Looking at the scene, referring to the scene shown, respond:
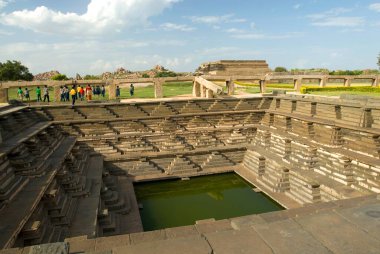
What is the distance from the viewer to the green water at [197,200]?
9.32 meters

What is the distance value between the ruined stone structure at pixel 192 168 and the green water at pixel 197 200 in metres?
0.51

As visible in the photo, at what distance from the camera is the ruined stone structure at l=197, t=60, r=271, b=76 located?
3378 cm

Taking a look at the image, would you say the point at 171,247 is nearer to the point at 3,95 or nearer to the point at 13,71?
the point at 3,95

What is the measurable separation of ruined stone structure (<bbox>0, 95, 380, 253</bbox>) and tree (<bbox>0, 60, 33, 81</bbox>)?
28.1 m

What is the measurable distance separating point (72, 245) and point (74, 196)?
18.8 ft

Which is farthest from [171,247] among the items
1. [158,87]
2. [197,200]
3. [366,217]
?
[158,87]

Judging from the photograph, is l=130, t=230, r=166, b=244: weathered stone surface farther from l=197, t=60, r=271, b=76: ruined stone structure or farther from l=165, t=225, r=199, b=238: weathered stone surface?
l=197, t=60, r=271, b=76: ruined stone structure

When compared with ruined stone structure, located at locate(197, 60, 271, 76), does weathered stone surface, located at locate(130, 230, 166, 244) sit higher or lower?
lower

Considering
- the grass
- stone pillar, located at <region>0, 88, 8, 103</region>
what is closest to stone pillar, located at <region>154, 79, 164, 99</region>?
the grass

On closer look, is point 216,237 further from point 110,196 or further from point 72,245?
point 110,196

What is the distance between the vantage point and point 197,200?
10.7 m

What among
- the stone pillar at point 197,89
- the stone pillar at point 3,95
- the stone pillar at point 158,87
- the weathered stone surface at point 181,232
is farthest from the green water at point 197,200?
the stone pillar at point 3,95

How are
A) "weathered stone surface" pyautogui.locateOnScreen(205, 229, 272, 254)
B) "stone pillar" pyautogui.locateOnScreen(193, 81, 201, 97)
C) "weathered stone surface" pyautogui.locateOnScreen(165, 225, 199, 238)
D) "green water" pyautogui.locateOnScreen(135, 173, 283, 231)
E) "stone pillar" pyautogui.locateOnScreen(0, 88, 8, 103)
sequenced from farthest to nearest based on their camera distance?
"stone pillar" pyautogui.locateOnScreen(193, 81, 201, 97) → "stone pillar" pyautogui.locateOnScreen(0, 88, 8, 103) → "green water" pyautogui.locateOnScreen(135, 173, 283, 231) → "weathered stone surface" pyautogui.locateOnScreen(165, 225, 199, 238) → "weathered stone surface" pyautogui.locateOnScreen(205, 229, 272, 254)

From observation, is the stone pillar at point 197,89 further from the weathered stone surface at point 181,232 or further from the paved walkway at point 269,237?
the weathered stone surface at point 181,232
